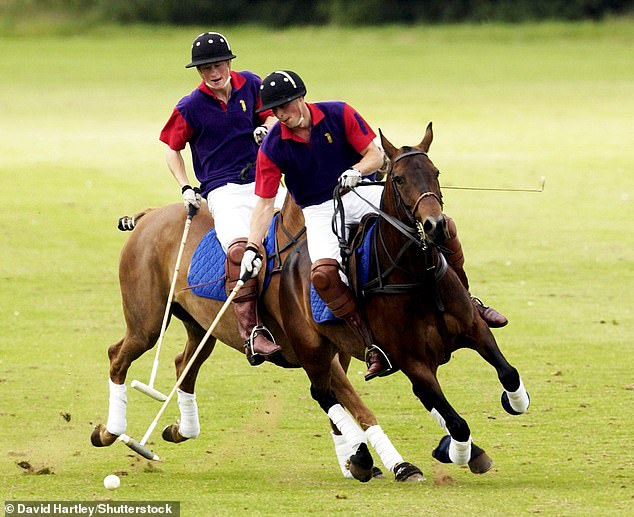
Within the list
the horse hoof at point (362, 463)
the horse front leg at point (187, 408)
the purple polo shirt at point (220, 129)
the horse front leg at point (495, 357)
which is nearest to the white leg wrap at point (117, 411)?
the horse front leg at point (187, 408)

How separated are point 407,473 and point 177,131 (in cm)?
303

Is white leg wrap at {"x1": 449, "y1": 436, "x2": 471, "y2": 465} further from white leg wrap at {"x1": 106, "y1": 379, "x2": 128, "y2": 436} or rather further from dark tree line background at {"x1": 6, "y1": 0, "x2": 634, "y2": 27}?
dark tree line background at {"x1": 6, "y1": 0, "x2": 634, "y2": 27}

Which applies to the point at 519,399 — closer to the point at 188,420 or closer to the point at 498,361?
the point at 498,361

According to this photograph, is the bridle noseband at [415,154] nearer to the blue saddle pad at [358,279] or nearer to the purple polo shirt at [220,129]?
the blue saddle pad at [358,279]

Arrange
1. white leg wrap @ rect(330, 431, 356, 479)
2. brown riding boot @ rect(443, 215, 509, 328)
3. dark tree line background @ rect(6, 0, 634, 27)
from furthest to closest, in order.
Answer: dark tree line background @ rect(6, 0, 634, 27)
white leg wrap @ rect(330, 431, 356, 479)
brown riding boot @ rect(443, 215, 509, 328)

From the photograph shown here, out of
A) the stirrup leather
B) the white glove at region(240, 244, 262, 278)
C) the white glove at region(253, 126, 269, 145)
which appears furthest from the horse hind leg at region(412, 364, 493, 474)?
the white glove at region(253, 126, 269, 145)

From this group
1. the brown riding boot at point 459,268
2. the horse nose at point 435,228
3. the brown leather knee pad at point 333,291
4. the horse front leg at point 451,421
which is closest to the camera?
the horse nose at point 435,228

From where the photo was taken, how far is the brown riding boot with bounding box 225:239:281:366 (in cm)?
912

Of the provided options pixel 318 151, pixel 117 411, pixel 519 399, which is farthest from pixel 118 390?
pixel 519 399

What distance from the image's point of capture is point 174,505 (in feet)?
27.0

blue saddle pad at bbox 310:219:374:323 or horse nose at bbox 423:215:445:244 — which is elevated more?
horse nose at bbox 423:215:445:244

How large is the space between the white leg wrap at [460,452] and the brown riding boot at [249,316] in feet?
4.47

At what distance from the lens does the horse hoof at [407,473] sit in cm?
870

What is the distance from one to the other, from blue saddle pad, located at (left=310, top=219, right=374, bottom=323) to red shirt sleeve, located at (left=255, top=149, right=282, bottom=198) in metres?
0.68
